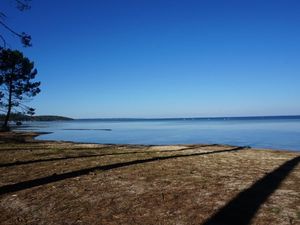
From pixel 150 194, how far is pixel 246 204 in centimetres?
185

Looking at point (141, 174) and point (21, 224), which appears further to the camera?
point (141, 174)

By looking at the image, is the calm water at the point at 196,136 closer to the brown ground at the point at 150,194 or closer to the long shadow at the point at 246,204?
the brown ground at the point at 150,194

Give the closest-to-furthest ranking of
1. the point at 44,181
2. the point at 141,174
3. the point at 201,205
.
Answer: the point at 201,205, the point at 44,181, the point at 141,174

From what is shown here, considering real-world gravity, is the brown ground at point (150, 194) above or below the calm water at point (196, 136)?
above

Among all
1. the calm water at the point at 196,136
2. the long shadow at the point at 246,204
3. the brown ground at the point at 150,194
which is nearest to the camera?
the long shadow at the point at 246,204

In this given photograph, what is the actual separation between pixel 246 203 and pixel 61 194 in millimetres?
3585

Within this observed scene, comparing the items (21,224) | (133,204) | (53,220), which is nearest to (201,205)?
(133,204)

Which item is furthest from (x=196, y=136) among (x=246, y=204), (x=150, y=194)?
(x=246, y=204)

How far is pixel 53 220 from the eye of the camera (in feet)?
15.4

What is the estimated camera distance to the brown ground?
4.73 m

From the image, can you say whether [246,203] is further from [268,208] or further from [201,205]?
[201,205]

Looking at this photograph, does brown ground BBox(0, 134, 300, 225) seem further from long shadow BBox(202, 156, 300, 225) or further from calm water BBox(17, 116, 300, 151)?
calm water BBox(17, 116, 300, 151)

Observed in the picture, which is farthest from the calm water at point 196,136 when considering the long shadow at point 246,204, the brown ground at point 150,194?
the long shadow at point 246,204

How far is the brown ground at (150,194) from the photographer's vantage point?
4734 millimetres
